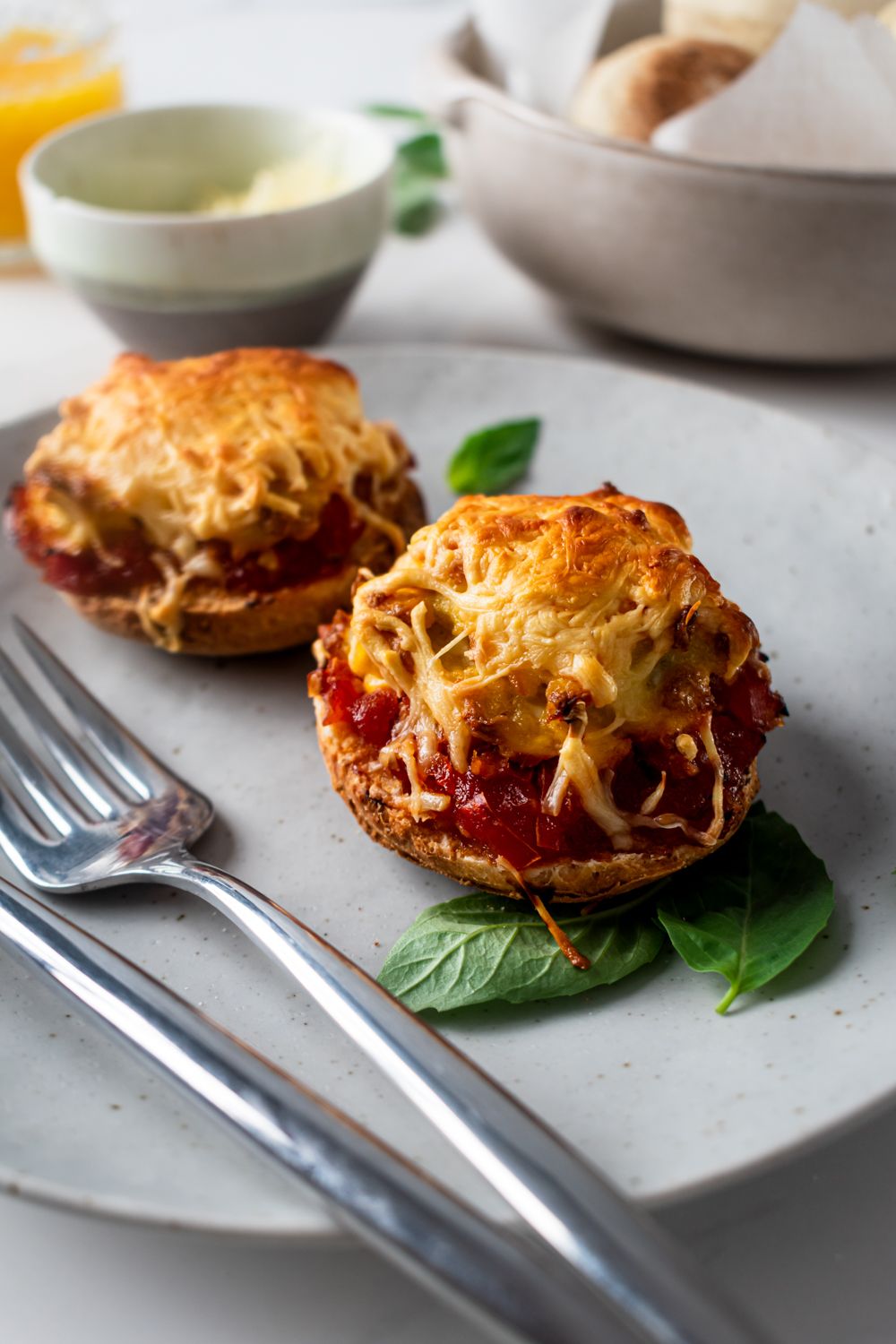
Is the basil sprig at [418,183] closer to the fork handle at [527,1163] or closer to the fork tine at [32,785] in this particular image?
the fork tine at [32,785]

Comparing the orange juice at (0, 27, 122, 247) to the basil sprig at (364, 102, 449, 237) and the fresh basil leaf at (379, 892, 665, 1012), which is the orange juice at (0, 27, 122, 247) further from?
the fresh basil leaf at (379, 892, 665, 1012)

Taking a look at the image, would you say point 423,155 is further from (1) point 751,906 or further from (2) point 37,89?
(1) point 751,906

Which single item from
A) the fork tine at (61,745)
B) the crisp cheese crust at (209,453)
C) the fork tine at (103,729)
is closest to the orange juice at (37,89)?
the crisp cheese crust at (209,453)

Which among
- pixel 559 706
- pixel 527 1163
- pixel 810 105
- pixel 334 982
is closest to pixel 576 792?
pixel 559 706

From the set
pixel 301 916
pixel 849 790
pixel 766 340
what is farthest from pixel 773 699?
pixel 766 340

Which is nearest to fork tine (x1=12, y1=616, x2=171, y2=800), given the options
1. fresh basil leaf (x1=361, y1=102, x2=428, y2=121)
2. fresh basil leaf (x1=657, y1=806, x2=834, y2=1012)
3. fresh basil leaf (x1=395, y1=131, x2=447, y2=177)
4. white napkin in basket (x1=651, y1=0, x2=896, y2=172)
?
fresh basil leaf (x1=657, y1=806, x2=834, y2=1012)

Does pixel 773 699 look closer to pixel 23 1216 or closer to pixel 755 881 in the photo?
pixel 755 881
